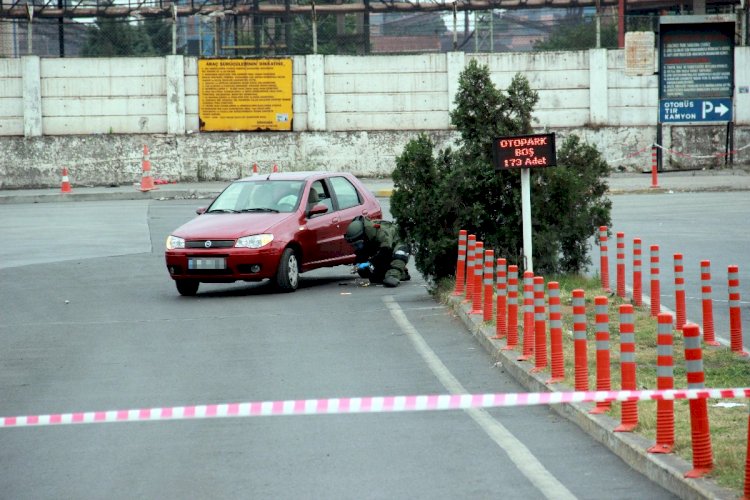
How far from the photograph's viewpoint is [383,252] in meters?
17.9

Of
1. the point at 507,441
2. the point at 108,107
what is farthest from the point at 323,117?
the point at 507,441

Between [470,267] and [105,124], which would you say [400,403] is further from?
[105,124]

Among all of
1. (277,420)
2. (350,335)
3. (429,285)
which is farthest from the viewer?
(429,285)

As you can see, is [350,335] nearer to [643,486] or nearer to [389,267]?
[389,267]

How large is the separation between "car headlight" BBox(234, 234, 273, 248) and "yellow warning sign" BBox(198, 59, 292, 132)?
2365cm

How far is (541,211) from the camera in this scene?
16344mm

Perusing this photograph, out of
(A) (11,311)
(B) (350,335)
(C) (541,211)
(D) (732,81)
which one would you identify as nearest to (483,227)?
(C) (541,211)

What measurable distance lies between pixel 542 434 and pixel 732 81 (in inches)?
1320

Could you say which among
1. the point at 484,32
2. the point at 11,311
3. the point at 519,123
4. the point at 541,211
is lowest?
the point at 11,311

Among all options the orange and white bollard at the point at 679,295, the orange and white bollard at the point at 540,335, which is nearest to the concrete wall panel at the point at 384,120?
the orange and white bollard at the point at 679,295

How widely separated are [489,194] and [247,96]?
80.9ft

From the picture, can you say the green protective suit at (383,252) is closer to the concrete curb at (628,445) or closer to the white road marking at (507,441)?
the white road marking at (507,441)

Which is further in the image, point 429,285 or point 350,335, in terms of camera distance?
point 429,285

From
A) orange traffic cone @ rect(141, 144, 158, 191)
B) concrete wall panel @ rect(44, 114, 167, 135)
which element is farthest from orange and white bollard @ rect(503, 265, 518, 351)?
concrete wall panel @ rect(44, 114, 167, 135)
